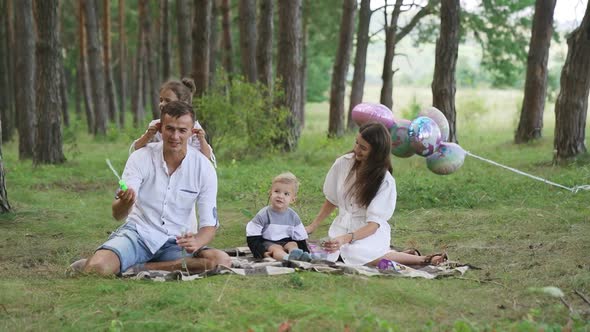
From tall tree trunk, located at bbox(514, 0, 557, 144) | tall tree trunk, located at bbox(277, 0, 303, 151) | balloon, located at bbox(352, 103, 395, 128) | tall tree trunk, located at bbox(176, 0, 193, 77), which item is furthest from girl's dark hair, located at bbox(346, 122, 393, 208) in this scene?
tall tree trunk, located at bbox(176, 0, 193, 77)

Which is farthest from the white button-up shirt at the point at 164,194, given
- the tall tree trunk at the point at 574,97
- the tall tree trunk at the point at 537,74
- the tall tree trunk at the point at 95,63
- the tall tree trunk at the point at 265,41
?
the tall tree trunk at the point at 95,63

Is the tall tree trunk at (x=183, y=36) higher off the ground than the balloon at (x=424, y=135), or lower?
higher

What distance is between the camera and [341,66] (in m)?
22.4

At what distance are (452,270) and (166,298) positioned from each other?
8.36 feet

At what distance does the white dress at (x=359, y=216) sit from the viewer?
694 centimetres

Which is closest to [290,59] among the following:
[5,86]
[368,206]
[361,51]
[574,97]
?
[574,97]

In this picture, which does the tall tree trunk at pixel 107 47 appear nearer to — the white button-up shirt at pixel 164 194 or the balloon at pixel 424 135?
the balloon at pixel 424 135

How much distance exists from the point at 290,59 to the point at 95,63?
8.49 metres

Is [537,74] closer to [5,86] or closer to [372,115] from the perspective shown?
[372,115]

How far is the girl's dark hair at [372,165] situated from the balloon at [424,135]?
2.27 m

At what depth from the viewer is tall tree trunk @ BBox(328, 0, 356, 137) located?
71.5 ft

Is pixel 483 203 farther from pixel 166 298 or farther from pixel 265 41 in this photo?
pixel 265 41

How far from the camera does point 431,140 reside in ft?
30.6

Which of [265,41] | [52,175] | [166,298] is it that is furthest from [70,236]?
[265,41]
